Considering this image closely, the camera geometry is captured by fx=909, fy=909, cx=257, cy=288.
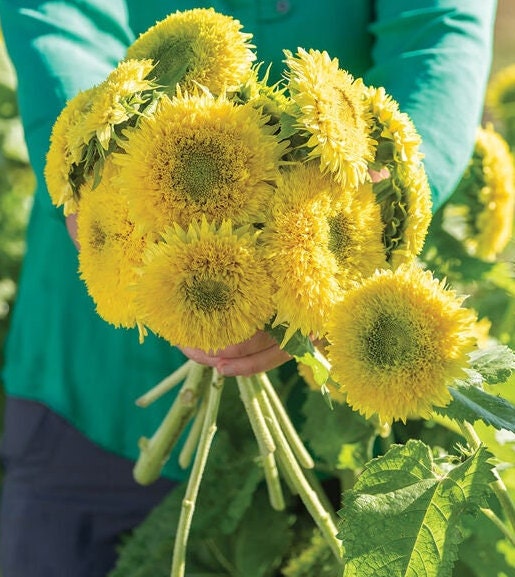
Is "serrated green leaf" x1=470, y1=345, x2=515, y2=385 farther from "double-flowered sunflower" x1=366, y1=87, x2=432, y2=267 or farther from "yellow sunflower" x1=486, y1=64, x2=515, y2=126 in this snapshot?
"yellow sunflower" x1=486, y1=64, x2=515, y2=126

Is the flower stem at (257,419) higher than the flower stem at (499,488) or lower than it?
lower

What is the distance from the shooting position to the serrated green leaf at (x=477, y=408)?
0.57 m

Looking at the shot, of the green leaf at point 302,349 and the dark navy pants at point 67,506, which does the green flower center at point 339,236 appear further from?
the dark navy pants at point 67,506

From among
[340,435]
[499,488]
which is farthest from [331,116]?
[340,435]

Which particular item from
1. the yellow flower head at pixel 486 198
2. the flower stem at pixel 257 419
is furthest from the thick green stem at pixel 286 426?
the yellow flower head at pixel 486 198

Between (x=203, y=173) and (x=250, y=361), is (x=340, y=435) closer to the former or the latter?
(x=250, y=361)

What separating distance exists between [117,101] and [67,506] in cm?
71

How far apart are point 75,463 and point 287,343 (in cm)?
64

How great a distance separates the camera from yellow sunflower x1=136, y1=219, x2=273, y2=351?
540 mm

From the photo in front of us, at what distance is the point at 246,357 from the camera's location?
66cm

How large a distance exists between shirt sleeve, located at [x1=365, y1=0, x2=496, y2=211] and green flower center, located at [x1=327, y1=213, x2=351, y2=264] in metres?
0.21

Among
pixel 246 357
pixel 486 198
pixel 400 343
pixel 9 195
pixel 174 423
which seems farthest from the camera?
pixel 9 195

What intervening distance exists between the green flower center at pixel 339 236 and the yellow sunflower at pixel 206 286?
47mm

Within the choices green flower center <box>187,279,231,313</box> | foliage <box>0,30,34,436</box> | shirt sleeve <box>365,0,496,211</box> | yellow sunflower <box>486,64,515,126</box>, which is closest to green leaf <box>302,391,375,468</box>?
shirt sleeve <box>365,0,496,211</box>
